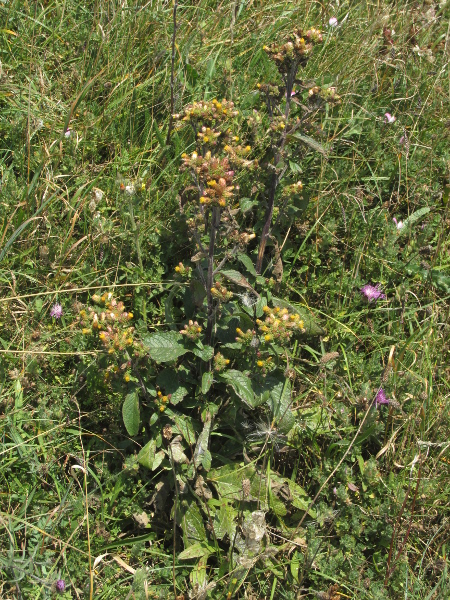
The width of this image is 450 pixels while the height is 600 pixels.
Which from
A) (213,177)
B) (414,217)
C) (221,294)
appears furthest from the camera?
(414,217)

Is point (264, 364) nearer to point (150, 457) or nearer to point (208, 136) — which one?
point (150, 457)

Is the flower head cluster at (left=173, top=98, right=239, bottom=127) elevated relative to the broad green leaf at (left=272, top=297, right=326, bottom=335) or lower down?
elevated

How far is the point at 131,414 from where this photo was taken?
2473 millimetres

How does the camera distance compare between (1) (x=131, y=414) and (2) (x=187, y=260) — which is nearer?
(1) (x=131, y=414)

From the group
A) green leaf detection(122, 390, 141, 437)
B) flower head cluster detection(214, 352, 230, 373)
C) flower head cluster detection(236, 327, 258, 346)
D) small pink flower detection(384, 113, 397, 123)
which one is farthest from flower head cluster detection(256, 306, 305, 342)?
small pink flower detection(384, 113, 397, 123)

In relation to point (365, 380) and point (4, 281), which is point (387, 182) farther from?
point (4, 281)

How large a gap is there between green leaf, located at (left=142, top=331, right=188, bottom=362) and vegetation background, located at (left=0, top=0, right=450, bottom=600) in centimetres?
33

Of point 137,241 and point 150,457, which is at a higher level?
point 137,241

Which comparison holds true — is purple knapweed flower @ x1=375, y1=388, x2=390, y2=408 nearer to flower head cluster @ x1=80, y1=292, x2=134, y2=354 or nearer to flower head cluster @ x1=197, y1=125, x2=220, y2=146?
flower head cluster @ x1=80, y1=292, x2=134, y2=354

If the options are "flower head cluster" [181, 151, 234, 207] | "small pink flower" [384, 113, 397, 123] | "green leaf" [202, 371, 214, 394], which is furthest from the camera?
"small pink flower" [384, 113, 397, 123]

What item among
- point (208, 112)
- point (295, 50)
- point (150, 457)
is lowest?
point (150, 457)

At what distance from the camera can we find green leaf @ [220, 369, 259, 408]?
2.52m

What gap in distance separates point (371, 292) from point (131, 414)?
4.86 ft

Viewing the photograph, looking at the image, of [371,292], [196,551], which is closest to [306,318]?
[371,292]
